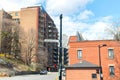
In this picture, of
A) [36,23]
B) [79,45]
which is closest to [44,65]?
[36,23]

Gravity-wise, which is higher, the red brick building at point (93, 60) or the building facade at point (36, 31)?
the building facade at point (36, 31)

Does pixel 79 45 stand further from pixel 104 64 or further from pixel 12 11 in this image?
pixel 12 11

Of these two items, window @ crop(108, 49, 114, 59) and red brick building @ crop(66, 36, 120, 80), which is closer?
red brick building @ crop(66, 36, 120, 80)

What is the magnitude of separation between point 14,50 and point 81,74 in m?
51.6

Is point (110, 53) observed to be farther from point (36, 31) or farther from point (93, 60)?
point (36, 31)

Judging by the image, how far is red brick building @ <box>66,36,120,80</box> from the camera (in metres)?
46.3

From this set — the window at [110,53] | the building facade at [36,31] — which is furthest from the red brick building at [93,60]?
the building facade at [36,31]

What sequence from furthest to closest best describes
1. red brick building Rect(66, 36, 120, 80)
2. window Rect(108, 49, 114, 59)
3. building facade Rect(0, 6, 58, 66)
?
building facade Rect(0, 6, 58, 66) < window Rect(108, 49, 114, 59) < red brick building Rect(66, 36, 120, 80)

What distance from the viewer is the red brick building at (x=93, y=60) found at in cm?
4631

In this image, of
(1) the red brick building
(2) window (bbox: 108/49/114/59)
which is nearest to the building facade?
(1) the red brick building

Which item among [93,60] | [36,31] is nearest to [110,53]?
[93,60]

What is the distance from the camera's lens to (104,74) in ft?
166

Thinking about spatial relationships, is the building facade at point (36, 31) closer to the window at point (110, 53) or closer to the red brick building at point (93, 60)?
the red brick building at point (93, 60)

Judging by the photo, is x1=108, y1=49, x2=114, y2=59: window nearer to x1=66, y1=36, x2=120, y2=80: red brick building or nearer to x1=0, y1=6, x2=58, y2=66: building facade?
x1=66, y1=36, x2=120, y2=80: red brick building
